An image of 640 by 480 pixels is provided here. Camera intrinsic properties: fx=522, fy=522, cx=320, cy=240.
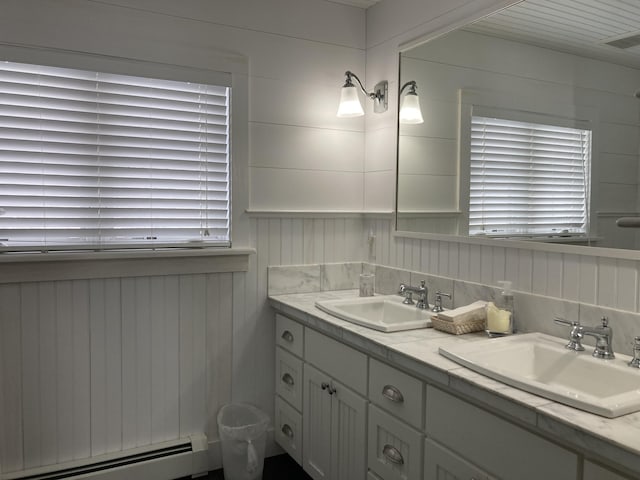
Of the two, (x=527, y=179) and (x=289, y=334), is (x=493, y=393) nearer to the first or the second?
(x=527, y=179)

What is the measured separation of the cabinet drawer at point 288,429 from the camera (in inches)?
94.0

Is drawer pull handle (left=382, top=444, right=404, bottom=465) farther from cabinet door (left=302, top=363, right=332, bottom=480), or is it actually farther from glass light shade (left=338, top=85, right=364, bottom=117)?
glass light shade (left=338, top=85, right=364, bottom=117)

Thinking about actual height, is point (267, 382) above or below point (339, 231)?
below

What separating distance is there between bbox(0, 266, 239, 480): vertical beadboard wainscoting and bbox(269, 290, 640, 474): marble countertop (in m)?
0.59

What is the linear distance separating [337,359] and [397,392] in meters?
0.40

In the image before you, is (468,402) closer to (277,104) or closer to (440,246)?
(440,246)

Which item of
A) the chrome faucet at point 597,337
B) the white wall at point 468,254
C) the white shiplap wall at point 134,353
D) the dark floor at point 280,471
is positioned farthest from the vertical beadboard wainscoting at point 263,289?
the chrome faucet at point 597,337

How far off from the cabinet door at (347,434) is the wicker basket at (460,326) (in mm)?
393

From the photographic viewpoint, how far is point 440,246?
2340 mm

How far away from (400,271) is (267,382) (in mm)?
877

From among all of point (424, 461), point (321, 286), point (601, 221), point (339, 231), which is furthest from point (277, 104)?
point (424, 461)

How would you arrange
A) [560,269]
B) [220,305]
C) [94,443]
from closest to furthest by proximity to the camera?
[560,269] → [94,443] → [220,305]

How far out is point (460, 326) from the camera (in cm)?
188

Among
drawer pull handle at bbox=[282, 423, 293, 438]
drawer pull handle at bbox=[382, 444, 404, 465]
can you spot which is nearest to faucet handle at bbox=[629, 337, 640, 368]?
drawer pull handle at bbox=[382, 444, 404, 465]
